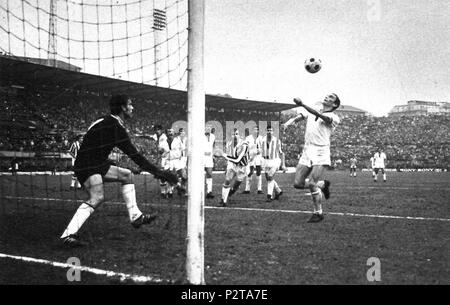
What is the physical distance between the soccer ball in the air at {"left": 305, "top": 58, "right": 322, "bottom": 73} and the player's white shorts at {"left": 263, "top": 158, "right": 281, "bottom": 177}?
427cm

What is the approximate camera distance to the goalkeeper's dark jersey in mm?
→ 5875

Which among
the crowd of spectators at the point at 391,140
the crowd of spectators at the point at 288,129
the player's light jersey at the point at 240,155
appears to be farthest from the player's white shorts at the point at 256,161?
the crowd of spectators at the point at 391,140

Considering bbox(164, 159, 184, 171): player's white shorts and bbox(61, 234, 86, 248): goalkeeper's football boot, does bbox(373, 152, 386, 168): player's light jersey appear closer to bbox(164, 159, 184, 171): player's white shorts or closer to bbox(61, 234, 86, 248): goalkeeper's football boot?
bbox(164, 159, 184, 171): player's white shorts

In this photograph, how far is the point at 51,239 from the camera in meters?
6.11

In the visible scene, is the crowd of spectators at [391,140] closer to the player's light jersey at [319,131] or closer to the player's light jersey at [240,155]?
the player's light jersey at [240,155]

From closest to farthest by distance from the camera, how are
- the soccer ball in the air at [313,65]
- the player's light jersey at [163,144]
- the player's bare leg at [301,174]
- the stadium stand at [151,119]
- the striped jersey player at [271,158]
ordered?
the player's bare leg at [301,174]
the soccer ball in the air at [313,65]
the striped jersey player at [271,158]
the player's light jersey at [163,144]
the stadium stand at [151,119]

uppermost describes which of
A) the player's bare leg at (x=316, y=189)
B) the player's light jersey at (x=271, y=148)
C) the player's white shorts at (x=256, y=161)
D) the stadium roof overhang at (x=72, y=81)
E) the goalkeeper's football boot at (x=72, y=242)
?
the stadium roof overhang at (x=72, y=81)

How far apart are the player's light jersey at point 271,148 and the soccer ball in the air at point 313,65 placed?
16.3 ft

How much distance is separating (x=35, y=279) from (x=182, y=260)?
4.98ft

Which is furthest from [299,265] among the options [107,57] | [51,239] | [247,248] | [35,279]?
[107,57]

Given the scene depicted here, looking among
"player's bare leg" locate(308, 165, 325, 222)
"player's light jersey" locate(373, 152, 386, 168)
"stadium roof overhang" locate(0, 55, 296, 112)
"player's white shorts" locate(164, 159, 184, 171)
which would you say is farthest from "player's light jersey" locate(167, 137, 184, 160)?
"player's light jersey" locate(373, 152, 386, 168)

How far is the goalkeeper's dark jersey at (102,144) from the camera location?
588 cm

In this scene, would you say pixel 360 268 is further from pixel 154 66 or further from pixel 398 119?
pixel 398 119

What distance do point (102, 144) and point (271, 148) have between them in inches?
319
